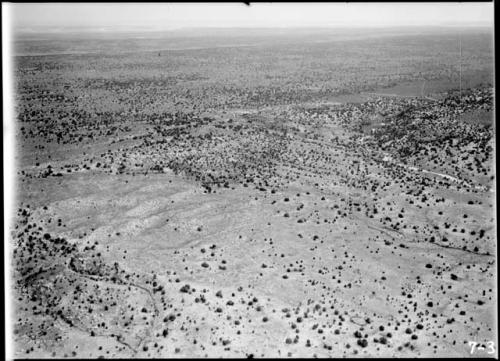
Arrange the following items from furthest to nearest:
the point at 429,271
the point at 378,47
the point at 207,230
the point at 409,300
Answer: the point at 378,47, the point at 207,230, the point at 429,271, the point at 409,300

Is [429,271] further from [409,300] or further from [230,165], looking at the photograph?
[230,165]

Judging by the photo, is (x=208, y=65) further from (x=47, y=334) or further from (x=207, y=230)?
(x=47, y=334)

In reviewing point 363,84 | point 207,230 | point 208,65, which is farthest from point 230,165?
point 208,65

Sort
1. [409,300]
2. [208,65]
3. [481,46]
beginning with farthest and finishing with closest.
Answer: [481,46] < [208,65] < [409,300]

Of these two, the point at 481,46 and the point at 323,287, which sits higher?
the point at 481,46

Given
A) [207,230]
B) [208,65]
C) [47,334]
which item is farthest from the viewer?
[208,65]

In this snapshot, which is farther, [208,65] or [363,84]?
[208,65]

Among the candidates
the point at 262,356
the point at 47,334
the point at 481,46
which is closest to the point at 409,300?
the point at 262,356

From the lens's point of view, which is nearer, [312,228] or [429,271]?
[429,271]

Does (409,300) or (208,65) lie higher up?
(208,65)
